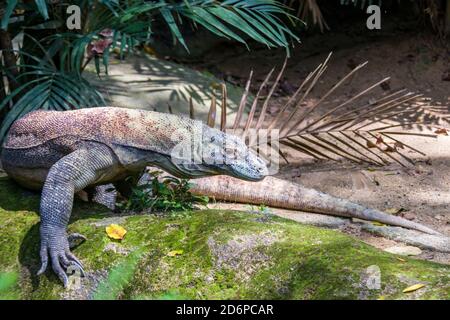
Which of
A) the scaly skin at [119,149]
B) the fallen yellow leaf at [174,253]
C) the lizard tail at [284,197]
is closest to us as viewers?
the fallen yellow leaf at [174,253]

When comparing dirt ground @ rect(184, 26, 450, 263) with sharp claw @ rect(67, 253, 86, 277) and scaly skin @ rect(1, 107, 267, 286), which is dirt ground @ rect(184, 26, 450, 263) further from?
sharp claw @ rect(67, 253, 86, 277)

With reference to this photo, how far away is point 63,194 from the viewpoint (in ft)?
10.9

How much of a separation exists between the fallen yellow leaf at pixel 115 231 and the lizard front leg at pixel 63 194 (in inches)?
7.5

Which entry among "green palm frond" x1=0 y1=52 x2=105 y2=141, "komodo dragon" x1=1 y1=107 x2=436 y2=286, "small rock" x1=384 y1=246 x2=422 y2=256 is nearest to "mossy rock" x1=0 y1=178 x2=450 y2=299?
"komodo dragon" x1=1 y1=107 x2=436 y2=286

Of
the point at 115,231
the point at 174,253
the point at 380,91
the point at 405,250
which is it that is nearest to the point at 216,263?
the point at 174,253

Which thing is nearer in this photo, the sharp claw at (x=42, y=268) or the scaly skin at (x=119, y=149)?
the sharp claw at (x=42, y=268)

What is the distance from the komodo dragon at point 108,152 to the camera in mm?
3326

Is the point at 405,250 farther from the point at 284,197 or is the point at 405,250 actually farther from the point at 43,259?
the point at 43,259

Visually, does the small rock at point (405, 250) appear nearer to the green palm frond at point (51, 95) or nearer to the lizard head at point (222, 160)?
the lizard head at point (222, 160)

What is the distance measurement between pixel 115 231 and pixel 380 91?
207 inches

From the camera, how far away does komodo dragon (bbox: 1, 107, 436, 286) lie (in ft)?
10.9

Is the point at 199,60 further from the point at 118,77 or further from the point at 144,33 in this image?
the point at 144,33

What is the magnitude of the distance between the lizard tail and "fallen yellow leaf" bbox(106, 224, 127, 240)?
1748 mm

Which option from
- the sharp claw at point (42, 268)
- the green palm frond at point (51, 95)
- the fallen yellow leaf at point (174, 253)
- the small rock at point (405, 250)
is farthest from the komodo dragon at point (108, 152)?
the green palm frond at point (51, 95)
